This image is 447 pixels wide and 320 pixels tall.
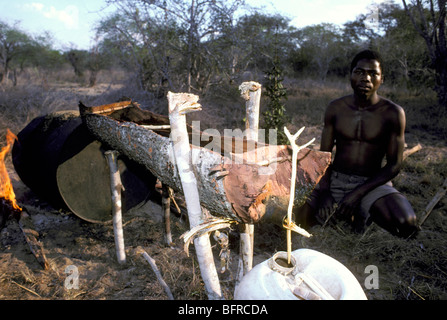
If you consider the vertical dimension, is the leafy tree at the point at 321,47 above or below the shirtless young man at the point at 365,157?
above

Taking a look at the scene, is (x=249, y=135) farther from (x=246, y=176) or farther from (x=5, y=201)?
(x=5, y=201)

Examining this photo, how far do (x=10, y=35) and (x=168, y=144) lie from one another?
73.0 feet

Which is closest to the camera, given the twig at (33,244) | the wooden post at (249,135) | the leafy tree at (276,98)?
the wooden post at (249,135)

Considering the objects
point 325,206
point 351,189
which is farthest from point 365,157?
point 325,206

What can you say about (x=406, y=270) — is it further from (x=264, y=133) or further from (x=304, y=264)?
(x=264, y=133)

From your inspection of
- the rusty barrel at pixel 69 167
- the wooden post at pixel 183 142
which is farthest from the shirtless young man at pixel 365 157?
the rusty barrel at pixel 69 167

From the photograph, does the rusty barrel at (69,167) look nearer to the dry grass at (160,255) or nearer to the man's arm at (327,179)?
the dry grass at (160,255)

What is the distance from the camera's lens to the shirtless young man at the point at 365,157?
287 centimetres

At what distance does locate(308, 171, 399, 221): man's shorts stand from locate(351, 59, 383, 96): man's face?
949 millimetres

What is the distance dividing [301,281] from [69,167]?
299 cm

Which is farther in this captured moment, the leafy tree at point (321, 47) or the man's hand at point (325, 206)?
the leafy tree at point (321, 47)

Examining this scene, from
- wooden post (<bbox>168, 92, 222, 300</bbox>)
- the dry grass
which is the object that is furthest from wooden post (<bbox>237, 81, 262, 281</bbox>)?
wooden post (<bbox>168, 92, 222, 300</bbox>)

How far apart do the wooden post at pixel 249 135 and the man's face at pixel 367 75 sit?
1328mm

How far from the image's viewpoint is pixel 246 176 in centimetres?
142
